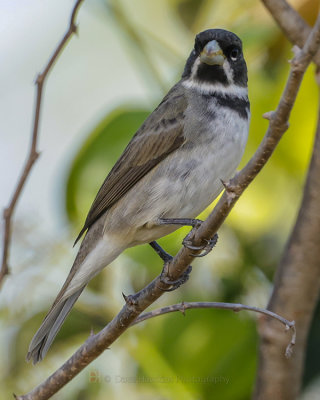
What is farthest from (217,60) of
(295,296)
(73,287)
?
(73,287)

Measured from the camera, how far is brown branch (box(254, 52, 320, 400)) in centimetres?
319

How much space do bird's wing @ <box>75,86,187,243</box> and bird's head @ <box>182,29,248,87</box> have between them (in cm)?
16

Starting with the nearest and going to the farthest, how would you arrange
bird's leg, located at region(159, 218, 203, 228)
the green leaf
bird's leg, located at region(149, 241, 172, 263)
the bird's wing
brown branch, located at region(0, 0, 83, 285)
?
brown branch, located at region(0, 0, 83, 285) < bird's leg, located at region(159, 218, 203, 228) < the bird's wing < bird's leg, located at region(149, 241, 172, 263) < the green leaf

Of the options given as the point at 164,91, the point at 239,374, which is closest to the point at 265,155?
the point at 239,374

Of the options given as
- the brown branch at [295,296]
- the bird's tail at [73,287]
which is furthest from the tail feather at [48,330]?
the brown branch at [295,296]

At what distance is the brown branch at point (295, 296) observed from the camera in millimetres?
3186

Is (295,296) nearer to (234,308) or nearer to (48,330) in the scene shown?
(234,308)

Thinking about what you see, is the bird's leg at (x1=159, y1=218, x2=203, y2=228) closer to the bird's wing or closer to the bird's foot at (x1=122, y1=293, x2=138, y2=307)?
the bird's wing

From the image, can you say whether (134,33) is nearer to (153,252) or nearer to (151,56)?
(151,56)

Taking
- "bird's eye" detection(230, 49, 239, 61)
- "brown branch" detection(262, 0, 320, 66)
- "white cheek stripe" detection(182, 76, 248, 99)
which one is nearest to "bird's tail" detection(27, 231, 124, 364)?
"white cheek stripe" detection(182, 76, 248, 99)

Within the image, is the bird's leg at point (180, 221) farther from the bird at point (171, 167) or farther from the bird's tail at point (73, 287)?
the bird's tail at point (73, 287)

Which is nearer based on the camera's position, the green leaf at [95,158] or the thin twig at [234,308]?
the thin twig at [234,308]

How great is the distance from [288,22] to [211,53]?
421 millimetres

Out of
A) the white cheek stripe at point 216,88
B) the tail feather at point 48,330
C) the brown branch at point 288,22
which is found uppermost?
the brown branch at point 288,22
